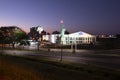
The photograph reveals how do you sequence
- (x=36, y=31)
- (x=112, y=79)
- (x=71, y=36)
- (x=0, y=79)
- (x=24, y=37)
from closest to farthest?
1. (x=0, y=79)
2. (x=112, y=79)
3. (x=71, y=36)
4. (x=24, y=37)
5. (x=36, y=31)

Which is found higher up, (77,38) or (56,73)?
(77,38)

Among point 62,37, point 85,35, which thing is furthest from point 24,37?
point 85,35

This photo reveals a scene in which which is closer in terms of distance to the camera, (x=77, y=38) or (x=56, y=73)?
(x=56, y=73)

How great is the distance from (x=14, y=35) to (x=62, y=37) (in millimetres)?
17828

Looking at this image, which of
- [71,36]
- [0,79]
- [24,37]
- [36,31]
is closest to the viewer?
[0,79]

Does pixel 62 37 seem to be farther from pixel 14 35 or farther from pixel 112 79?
pixel 112 79

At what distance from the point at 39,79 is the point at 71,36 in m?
84.0

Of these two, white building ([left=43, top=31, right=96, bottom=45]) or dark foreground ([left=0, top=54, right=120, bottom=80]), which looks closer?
dark foreground ([left=0, top=54, right=120, bottom=80])

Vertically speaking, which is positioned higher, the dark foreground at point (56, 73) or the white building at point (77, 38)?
the white building at point (77, 38)

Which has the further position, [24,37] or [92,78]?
[24,37]

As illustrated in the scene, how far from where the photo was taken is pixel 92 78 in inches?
639

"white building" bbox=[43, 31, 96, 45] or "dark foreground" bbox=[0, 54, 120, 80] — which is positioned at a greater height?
"white building" bbox=[43, 31, 96, 45]

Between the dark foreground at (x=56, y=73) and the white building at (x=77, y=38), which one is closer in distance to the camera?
Answer: the dark foreground at (x=56, y=73)

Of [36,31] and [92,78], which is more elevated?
[36,31]
